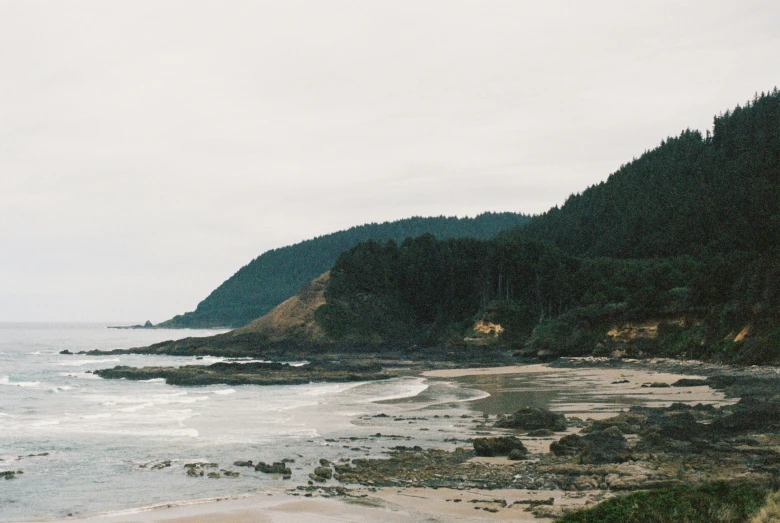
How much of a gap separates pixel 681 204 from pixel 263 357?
73082mm

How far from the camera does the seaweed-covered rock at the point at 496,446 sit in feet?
67.2

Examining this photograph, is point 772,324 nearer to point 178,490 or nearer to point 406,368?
point 406,368

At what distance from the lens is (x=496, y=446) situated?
2058 centimetres

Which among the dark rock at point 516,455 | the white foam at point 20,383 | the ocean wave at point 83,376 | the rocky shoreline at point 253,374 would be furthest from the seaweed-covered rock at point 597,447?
the ocean wave at point 83,376

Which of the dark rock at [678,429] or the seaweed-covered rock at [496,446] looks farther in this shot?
the seaweed-covered rock at [496,446]

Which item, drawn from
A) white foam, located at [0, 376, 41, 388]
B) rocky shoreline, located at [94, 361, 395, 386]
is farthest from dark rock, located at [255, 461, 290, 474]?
white foam, located at [0, 376, 41, 388]

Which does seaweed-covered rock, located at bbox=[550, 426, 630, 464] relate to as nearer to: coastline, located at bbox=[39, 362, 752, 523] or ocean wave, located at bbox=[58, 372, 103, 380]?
coastline, located at bbox=[39, 362, 752, 523]

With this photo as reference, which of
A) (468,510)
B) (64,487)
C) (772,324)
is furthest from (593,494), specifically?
(772,324)

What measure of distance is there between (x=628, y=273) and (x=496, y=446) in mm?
75378

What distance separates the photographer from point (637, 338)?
6906 cm

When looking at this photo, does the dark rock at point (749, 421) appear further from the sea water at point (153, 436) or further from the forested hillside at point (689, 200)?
the forested hillside at point (689, 200)

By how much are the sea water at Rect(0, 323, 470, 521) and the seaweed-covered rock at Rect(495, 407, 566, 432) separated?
5886 millimetres

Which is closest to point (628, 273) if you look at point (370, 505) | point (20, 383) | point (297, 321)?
point (297, 321)

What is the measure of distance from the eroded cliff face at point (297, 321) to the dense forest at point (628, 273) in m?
2.97
